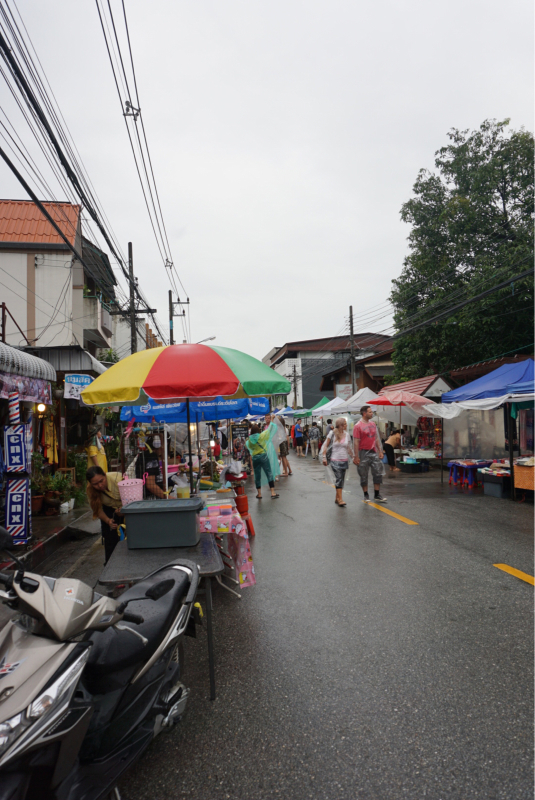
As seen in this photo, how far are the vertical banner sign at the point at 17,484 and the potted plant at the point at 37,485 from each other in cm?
308

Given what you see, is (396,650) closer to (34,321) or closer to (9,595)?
(9,595)

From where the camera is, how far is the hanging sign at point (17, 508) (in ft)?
24.5

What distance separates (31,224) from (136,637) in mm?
19917

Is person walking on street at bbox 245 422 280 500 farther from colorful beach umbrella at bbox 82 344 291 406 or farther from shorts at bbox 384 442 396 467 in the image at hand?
shorts at bbox 384 442 396 467

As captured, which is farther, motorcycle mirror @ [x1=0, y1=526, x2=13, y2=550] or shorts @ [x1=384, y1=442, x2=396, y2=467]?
shorts @ [x1=384, y1=442, x2=396, y2=467]

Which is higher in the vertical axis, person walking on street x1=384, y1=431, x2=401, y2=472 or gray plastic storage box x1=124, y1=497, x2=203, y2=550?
gray plastic storage box x1=124, y1=497, x2=203, y2=550

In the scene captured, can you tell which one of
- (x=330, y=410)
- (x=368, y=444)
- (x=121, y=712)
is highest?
(x=330, y=410)

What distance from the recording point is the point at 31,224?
1861 centimetres

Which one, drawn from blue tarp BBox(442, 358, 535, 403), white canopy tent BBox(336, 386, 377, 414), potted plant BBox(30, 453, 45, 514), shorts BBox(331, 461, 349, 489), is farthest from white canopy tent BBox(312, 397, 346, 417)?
potted plant BBox(30, 453, 45, 514)

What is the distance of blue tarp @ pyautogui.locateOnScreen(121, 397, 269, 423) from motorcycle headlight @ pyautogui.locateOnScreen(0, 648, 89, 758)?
7.63 m

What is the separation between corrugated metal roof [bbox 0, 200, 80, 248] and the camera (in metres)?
18.1

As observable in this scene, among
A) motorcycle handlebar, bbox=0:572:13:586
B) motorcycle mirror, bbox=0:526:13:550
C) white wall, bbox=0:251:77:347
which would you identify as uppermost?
white wall, bbox=0:251:77:347

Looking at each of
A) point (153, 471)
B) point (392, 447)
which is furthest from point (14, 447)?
point (392, 447)

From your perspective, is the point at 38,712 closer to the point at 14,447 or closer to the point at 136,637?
the point at 136,637
